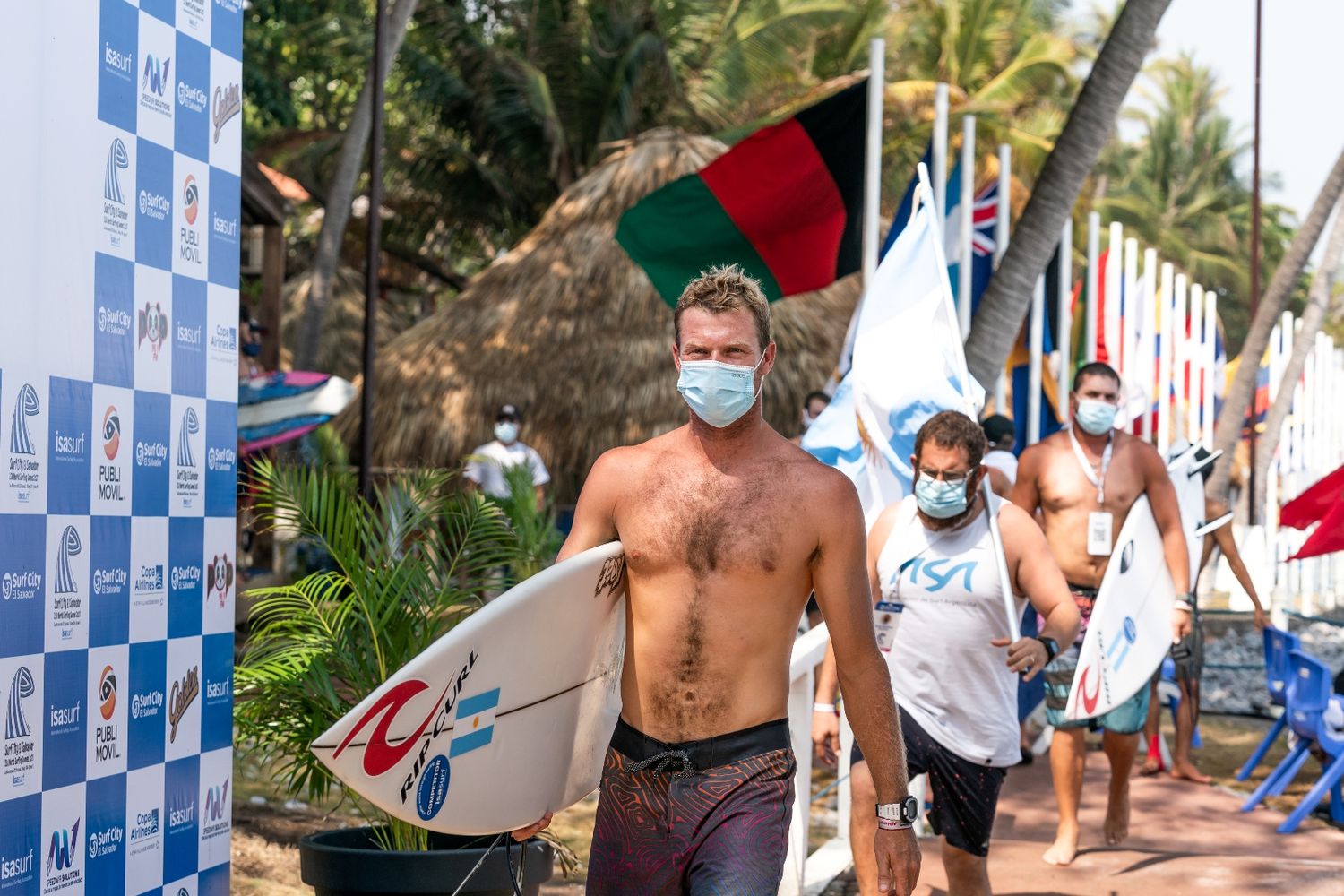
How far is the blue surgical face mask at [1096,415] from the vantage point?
7.89m

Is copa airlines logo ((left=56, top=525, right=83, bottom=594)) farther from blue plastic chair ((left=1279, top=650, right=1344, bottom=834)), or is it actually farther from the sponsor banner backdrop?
blue plastic chair ((left=1279, top=650, right=1344, bottom=834))

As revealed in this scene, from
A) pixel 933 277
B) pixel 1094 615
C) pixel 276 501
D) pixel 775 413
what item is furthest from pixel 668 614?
pixel 775 413

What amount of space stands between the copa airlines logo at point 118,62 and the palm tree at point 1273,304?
1504cm

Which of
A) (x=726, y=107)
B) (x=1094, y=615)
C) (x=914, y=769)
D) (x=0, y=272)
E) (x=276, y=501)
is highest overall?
(x=726, y=107)

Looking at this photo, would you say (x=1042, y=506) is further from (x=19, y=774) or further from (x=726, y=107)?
(x=726, y=107)

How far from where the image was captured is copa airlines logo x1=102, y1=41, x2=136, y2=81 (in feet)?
13.9

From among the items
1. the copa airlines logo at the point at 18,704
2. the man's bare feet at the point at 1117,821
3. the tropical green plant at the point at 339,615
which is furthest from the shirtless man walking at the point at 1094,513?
the copa airlines logo at the point at 18,704

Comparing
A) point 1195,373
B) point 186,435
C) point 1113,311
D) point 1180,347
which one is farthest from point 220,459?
point 1195,373

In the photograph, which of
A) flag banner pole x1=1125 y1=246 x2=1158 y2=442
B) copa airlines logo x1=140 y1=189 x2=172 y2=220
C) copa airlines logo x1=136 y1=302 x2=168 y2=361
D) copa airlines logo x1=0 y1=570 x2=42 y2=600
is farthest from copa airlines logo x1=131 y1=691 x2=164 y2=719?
flag banner pole x1=1125 y1=246 x2=1158 y2=442

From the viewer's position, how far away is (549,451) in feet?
62.5

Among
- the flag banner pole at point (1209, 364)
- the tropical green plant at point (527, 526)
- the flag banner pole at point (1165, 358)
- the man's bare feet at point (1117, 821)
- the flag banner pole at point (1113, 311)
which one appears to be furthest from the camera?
the flag banner pole at point (1209, 364)

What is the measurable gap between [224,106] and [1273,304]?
15.6 m

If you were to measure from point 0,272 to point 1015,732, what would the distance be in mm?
3499

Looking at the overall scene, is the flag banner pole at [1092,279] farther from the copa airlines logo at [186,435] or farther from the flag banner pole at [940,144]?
the copa airlines logo at [186,435]
